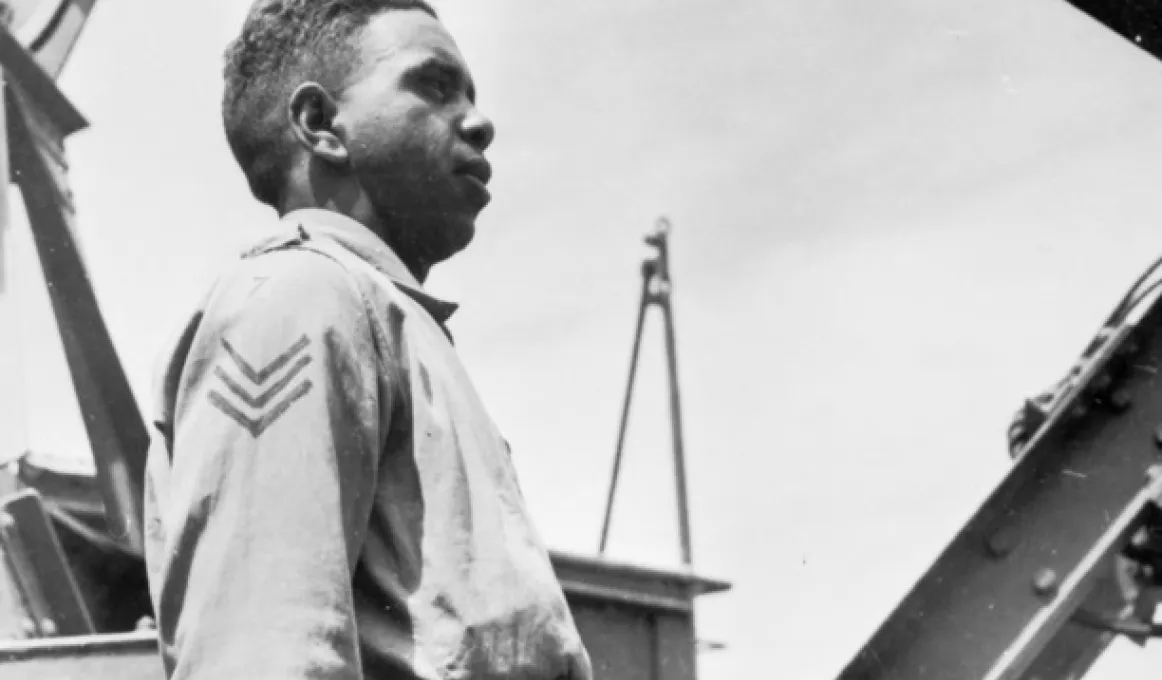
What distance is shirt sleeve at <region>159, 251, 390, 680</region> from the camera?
8.35ft

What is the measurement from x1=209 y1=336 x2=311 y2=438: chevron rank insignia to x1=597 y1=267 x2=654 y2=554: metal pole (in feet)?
18.4

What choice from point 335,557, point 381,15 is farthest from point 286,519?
point 381,15

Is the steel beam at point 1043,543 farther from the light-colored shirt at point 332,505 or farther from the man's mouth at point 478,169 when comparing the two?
the light-colored shirt at point 332,505

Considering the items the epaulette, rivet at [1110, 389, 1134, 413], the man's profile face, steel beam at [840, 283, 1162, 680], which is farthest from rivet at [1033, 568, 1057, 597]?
the epaulette

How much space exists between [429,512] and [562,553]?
4.06 m

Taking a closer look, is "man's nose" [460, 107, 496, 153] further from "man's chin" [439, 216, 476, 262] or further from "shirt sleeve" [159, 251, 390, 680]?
"shirt sleeve" [159, 251, 390, 680]

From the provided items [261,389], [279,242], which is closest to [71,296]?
[279,242]

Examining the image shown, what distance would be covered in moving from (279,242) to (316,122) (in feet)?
1.19

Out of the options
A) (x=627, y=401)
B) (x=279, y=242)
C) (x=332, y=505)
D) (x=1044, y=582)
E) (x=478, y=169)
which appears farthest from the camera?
(x=627, y=401)

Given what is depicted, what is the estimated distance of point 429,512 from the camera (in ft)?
9.23

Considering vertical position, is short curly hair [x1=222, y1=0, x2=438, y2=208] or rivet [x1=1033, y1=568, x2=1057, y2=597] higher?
rivet [x1=1033, y1=568, x2=1057, y2=597]

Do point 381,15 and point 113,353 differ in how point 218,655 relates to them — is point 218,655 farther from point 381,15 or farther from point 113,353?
point 113,353

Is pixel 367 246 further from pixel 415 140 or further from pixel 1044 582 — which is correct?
pixel 1044 582

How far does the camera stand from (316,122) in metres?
3.29
